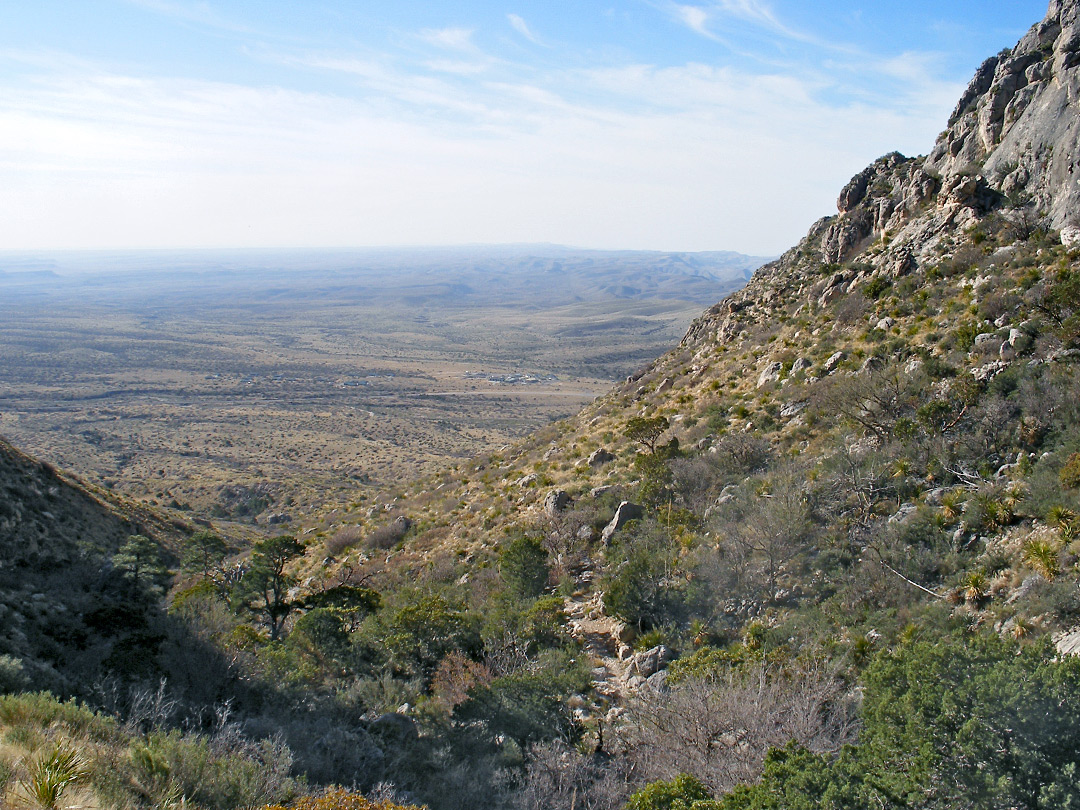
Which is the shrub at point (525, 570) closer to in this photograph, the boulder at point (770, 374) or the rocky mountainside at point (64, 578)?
the rocky mountainside at point (64, 578)

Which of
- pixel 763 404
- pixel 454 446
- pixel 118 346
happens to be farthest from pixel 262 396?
pixel 763 404

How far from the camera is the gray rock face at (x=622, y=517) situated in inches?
621

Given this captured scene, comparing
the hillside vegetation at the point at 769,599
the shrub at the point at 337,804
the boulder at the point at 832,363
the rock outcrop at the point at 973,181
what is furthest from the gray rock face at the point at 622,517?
the shrub at the point at 337,804

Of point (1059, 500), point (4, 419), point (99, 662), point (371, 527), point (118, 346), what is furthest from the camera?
point (118, 346)

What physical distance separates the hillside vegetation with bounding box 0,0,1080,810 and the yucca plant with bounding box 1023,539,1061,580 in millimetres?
50

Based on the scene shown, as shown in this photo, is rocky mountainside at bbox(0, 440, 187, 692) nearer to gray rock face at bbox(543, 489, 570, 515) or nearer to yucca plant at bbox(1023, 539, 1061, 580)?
gray rock face at bbox(543, 489, 570, 515)

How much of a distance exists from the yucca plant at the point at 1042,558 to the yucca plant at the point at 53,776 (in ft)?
37.1

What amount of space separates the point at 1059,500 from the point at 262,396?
86.4 metres

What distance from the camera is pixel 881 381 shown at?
14.9m

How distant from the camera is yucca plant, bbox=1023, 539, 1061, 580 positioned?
7902mm

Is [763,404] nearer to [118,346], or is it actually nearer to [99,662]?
[99,662]

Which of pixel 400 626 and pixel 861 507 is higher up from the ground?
pixel 861 507

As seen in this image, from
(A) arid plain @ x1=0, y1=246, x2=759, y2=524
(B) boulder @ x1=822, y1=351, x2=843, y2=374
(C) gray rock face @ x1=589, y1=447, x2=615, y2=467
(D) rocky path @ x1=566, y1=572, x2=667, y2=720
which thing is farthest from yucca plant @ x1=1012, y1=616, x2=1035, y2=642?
(A) arid plain @ x1=0, y1=246, x2=759, y2=524

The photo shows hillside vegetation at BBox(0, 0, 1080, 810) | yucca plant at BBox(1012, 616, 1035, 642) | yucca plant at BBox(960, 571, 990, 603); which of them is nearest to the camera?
hillside vegetation at BBox(0, 0, 1080, 810)
